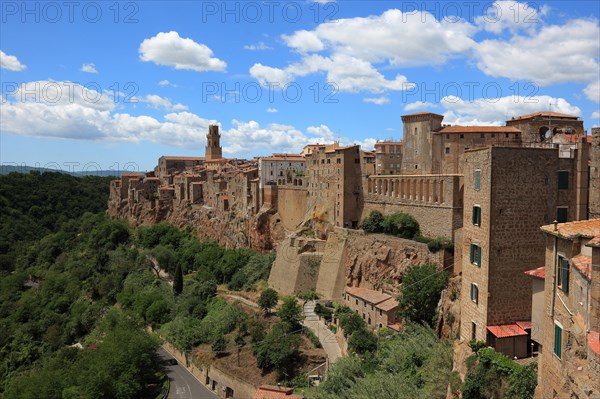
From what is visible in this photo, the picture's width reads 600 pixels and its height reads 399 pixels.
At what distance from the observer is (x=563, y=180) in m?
17.3

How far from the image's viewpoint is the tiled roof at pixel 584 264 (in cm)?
882

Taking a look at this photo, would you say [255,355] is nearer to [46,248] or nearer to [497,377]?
[497,377]

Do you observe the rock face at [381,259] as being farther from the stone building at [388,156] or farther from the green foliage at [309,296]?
the stone building at [388,156]

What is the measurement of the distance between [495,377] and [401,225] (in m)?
17.3

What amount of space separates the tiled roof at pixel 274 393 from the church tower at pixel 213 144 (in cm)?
6464

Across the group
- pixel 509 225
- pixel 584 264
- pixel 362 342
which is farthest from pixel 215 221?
pixel 584 264

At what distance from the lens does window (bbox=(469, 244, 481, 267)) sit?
55.4 ft

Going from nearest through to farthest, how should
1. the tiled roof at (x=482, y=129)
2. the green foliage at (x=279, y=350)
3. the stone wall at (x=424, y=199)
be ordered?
the green foliage at (x=279, y=350)
the stone wall at (x=424, y=199)
the tiled roof at (x=482, y=129)

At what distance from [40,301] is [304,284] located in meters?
31.3

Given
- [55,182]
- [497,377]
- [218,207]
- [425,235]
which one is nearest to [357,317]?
[425,235]

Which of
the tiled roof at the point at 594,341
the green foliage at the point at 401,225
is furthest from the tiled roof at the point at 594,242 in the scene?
the green foliage at the point at 401,225

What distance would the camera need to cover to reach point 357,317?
1057 inches

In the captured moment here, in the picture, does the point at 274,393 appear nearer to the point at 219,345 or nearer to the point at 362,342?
the point at 362,342

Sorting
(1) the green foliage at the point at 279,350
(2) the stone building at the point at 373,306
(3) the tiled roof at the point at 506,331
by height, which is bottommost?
(1) the green foliage at the point at 279,350
